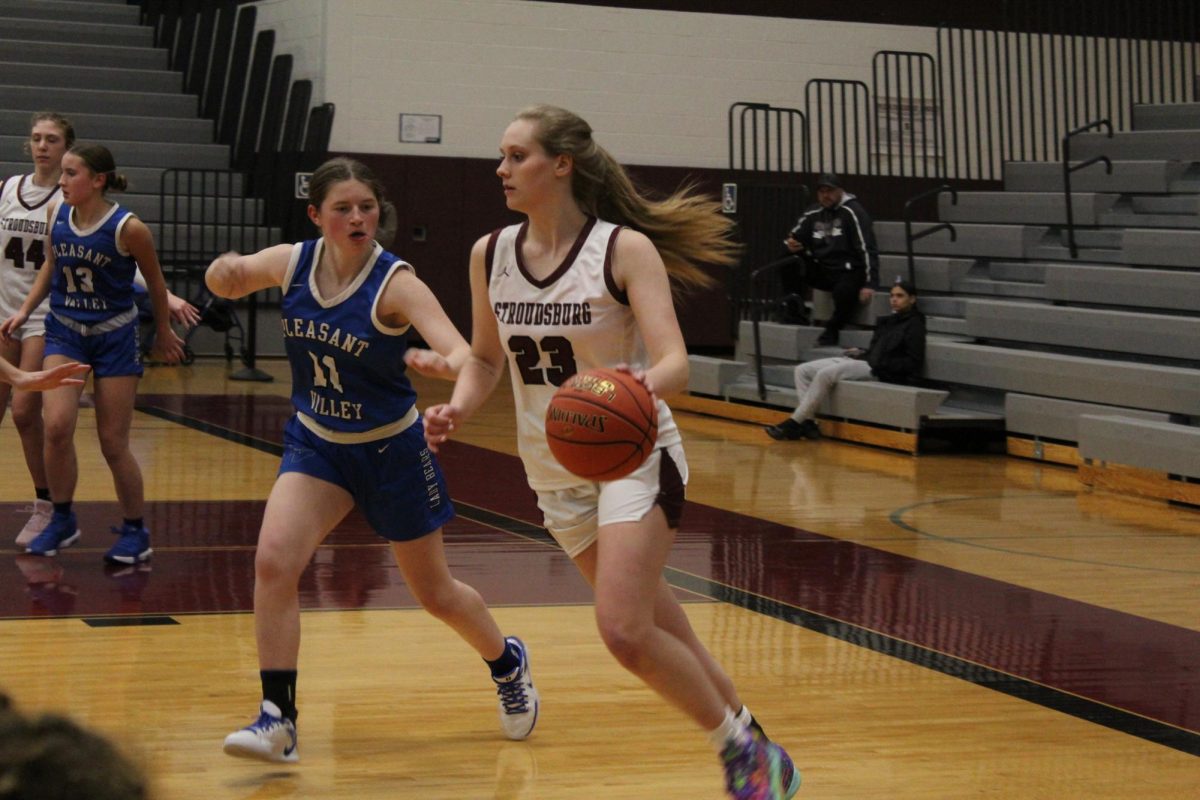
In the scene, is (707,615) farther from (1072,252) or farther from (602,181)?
(1072,252)

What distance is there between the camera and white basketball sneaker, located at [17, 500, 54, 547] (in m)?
6.86

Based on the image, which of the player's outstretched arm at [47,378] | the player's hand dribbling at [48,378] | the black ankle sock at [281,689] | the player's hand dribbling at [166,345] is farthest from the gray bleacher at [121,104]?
the black ankle sock at [281,689]

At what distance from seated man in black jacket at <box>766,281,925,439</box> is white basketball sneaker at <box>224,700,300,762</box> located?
26.6ft

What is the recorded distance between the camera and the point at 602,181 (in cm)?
390

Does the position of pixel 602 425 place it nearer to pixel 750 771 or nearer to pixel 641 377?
pixel 641 377

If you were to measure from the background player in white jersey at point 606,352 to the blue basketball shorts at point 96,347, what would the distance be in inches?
115

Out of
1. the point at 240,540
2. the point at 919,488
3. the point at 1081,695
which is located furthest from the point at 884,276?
the point at 1081,695

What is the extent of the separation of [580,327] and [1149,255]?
28.3 ft

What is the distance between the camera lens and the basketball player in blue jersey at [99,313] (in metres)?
6.34

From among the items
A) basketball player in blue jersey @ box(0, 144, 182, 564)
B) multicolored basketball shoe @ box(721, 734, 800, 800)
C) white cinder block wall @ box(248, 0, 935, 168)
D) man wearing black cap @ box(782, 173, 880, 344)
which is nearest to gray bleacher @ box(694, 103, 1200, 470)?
man wearing black cap @ box(782, 173, 880, 344)

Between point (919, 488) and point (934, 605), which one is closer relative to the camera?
point (934, 605)

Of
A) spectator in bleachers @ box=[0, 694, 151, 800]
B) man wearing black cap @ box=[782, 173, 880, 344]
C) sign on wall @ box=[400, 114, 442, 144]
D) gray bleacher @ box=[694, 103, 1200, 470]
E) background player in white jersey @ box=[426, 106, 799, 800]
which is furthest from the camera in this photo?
sign on wall @ box=[400, 114, 442, 144]

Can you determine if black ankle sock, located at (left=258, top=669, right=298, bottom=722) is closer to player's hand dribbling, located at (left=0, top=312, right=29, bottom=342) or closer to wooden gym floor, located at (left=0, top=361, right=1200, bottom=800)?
wooden gym floor, located at (left=0, top=361, right=1200, bottom=800)

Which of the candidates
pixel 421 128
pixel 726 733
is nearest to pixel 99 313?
pixel 726 733
